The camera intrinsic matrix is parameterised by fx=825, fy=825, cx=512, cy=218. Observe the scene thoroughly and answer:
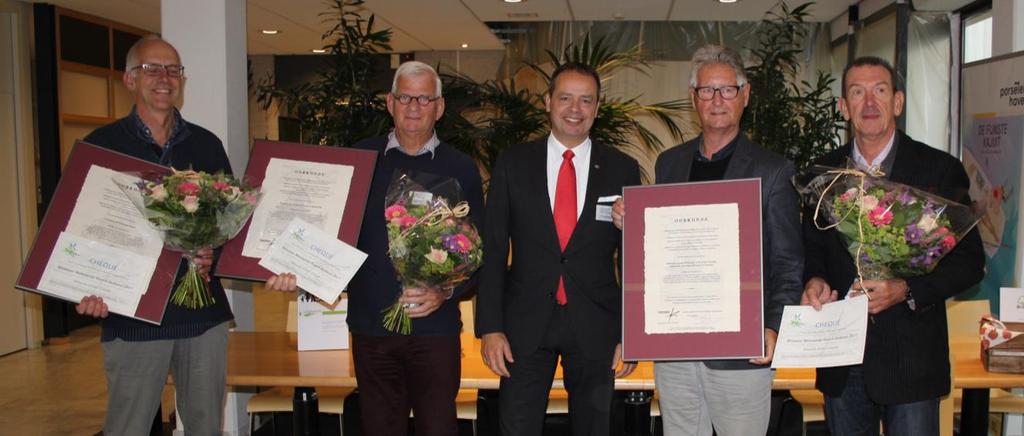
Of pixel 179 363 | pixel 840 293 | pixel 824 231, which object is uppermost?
pixel 824 231

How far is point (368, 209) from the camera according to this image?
3.08 m

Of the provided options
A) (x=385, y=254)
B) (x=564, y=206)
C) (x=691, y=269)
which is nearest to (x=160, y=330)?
(x=385, y=254)

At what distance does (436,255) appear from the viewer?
9.04 ft

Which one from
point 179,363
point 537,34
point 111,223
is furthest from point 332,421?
point 537,34

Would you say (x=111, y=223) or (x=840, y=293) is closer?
(x=840, y=293)

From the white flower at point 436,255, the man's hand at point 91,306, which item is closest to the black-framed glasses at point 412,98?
the white flower at point 436,255

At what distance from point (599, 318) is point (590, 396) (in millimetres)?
280

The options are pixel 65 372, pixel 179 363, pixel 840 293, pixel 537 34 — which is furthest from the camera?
pixel 537 34

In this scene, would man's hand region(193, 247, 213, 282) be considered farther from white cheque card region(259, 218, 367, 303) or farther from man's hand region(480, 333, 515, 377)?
man's hand region(480, 333, 515, 377)

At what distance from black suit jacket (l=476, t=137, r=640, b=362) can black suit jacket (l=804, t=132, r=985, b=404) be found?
2.51ft

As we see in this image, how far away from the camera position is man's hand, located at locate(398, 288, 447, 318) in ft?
9.48

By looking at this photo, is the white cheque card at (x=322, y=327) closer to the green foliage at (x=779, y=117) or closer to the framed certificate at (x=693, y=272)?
the framed certificate at (x=693, y=272)

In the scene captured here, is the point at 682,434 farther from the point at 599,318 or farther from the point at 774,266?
the point at 774,266

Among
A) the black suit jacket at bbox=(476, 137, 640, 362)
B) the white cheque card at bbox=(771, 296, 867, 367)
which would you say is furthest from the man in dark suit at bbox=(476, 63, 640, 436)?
the white cheque card at bbox=(771, 296, 867, 367)
